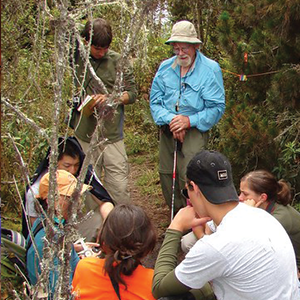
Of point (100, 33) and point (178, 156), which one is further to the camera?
point (178, 156)

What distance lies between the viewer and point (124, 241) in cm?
236

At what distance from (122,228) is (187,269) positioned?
365 mm

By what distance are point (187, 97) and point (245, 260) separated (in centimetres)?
261

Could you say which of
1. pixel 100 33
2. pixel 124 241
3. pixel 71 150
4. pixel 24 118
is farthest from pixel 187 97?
pixel 24 118

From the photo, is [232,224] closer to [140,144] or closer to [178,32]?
[178,32]

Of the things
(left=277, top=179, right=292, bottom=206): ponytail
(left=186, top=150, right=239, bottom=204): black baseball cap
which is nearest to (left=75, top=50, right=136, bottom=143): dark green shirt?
(left=277, top=179, right=292, bottom=206): ponytail

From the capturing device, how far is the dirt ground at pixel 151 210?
474 centimetres

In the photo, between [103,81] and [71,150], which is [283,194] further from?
[103,81]

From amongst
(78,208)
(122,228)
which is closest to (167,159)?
(122,228)

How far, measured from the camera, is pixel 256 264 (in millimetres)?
2088

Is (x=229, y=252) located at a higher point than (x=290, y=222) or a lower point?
higher

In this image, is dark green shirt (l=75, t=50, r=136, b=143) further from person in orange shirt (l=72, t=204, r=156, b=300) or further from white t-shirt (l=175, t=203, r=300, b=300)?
white t-shirt (l=175, t=203, r=300, b=300)

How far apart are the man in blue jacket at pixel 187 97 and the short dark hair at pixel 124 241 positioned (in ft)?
6.97

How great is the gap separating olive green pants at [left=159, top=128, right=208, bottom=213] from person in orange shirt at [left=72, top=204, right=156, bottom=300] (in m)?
2.19
